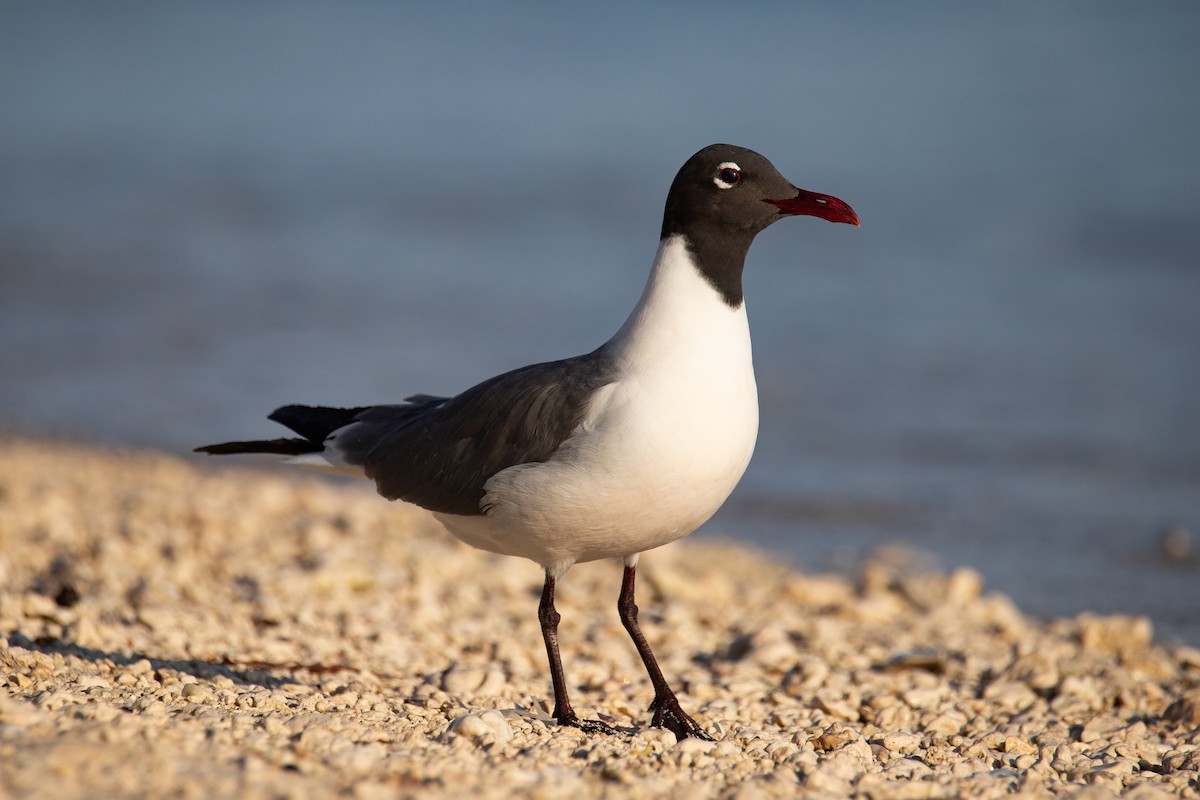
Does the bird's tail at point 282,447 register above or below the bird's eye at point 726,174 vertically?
below

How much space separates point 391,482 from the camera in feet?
16.0

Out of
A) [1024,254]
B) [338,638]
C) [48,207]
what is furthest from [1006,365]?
[48,207]

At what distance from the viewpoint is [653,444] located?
13.5ft

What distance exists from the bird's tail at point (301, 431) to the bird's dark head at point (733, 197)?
181 cm

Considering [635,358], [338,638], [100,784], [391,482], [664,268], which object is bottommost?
[338,638]

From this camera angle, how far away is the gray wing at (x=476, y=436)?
4.38 m

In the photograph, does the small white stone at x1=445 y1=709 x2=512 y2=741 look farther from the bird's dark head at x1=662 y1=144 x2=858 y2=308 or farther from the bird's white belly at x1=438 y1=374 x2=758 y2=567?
the bird's dark head at x1=662 y1=144 x2=858 y2=308

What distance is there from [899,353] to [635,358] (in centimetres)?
928

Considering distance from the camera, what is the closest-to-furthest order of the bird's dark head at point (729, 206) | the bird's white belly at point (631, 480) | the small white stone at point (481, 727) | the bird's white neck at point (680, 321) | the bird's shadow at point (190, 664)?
the small white stone at point (481, 727) → the bird's white belly at point (631, 480) → the bird's white neck at point (680, 321) → the bird's dark head at point (729, 206) → the bird's shadow at point (190, 664)

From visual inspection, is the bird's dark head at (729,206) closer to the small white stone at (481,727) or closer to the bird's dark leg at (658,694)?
the bird's dark leg at (658,694)

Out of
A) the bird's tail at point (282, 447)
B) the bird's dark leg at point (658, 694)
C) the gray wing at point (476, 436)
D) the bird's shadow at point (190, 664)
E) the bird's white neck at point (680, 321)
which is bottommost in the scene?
the bird's shadow at point (190, 664)

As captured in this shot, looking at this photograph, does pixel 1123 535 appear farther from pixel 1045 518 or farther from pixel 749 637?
pixel 749 637

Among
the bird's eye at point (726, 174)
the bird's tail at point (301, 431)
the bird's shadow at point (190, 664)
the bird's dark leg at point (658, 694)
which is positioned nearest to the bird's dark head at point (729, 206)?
the bird's eye at point (726, 174)

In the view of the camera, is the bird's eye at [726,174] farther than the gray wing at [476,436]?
Yes
